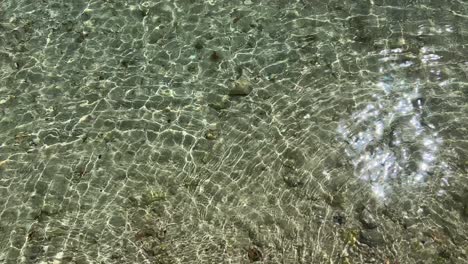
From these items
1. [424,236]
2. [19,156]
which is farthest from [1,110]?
[424,236]

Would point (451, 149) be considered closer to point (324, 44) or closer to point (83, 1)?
point (324, 44)

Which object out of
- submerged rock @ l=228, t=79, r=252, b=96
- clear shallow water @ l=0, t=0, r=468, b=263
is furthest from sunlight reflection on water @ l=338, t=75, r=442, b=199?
submerged rock @ l=228, t=79, r=252, b=96

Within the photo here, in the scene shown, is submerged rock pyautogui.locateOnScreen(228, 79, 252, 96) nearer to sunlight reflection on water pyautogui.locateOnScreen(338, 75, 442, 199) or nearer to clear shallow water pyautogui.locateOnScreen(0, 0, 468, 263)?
clear shallow water pyautogui.locateOnScreen(0, 0, 468, 263)

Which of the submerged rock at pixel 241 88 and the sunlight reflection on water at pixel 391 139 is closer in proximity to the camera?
the sunlight reflection on water at pixel 391 139

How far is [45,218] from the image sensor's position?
6027 mm

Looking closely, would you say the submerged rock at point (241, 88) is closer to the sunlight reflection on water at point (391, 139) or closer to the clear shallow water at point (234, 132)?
the clear shallow water at point (234, 132)

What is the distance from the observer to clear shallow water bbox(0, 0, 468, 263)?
564 cm

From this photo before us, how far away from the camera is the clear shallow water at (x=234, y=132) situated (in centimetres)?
564

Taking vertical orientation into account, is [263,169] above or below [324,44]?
below

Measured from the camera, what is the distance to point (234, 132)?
6637 mm

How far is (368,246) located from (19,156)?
5.08 metres

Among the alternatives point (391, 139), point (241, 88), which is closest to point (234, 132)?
point (241, 88)

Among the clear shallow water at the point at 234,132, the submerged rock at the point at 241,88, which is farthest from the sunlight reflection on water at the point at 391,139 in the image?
the submerged rock at the point at 241,88

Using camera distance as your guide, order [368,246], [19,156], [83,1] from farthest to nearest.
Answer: [83,1]
[19,156]
[368,246]
